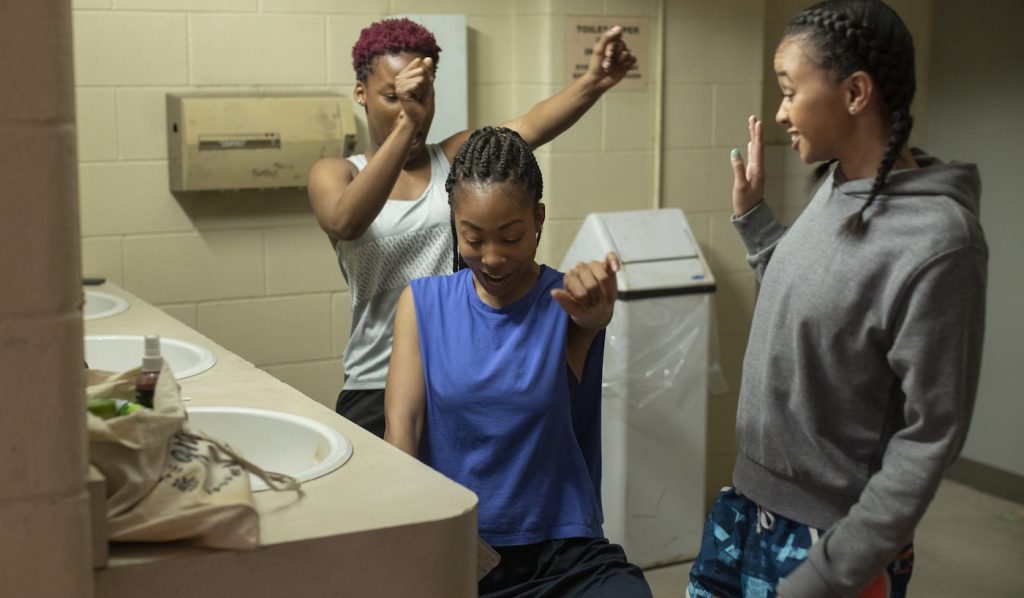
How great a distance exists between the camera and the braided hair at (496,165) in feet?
6.14

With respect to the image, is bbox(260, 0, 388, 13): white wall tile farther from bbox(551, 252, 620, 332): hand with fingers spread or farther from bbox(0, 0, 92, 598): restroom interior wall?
bbox(0, 0, 92, 598): restroom interior wall

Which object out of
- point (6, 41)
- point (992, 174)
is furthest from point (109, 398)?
point (992, 174)

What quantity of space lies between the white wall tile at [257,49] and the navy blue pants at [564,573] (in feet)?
6.51

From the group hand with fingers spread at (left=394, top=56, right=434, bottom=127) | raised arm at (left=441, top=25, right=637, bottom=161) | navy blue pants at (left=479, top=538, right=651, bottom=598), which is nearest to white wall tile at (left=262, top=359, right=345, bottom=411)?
raised arm at (left=441, top=25, right=637, bottom=161)

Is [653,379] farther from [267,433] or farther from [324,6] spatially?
[267,433]

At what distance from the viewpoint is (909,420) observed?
148cm

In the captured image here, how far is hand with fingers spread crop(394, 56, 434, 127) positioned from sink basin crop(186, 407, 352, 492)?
26.5 inches

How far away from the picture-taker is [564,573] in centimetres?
175

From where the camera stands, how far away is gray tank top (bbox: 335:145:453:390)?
7.72ft

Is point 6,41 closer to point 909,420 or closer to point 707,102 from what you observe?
point 909,420

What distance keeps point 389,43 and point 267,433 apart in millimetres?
893

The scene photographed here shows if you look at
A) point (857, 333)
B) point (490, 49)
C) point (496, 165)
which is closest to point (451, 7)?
point (490, 49)

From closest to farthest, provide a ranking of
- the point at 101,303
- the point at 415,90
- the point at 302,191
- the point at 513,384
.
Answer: the point at 513,384 < the point at 415,90 < the point at 101,303 < the point at 302,191

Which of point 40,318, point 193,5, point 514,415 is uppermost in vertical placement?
point 193,5
